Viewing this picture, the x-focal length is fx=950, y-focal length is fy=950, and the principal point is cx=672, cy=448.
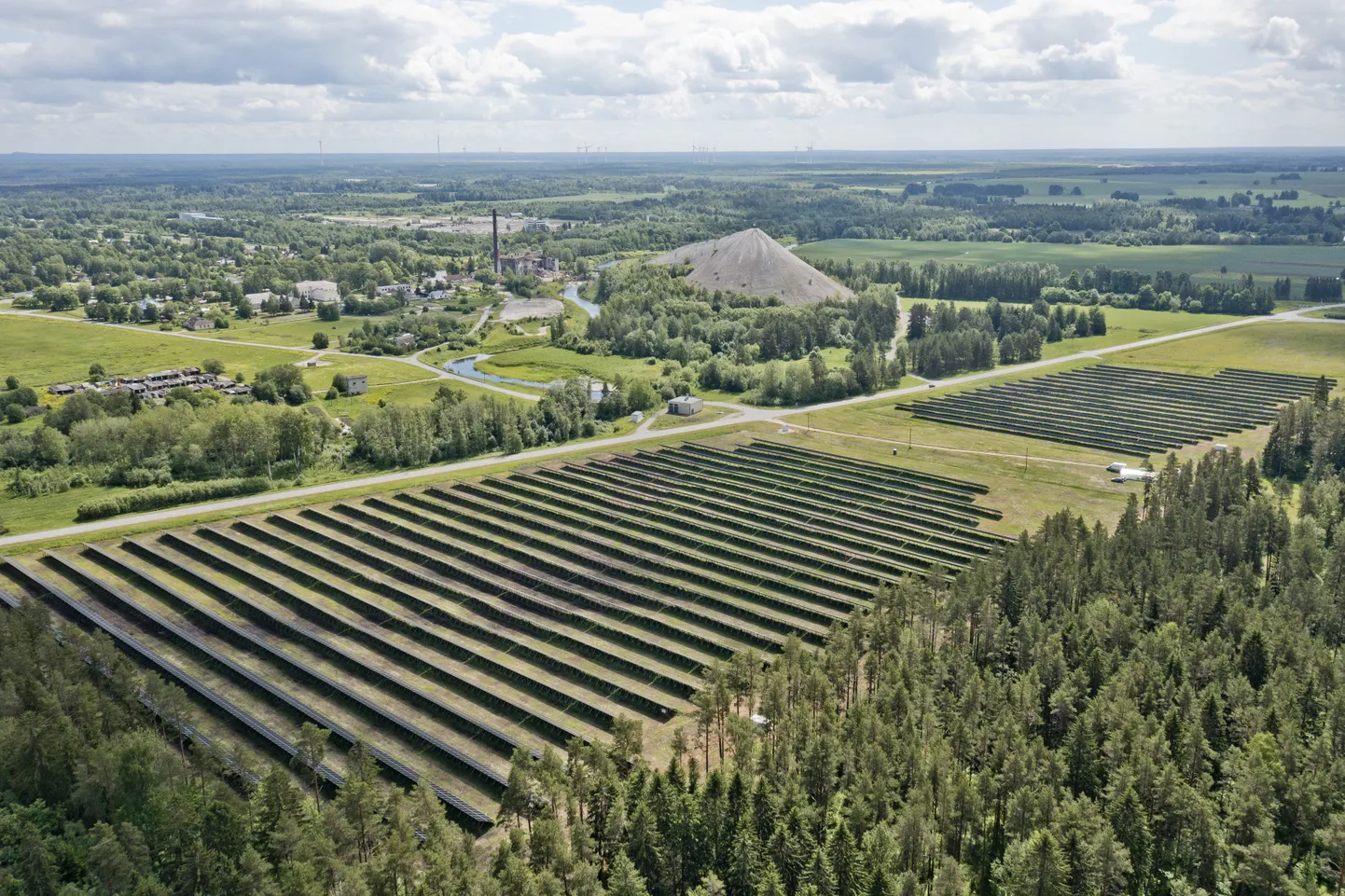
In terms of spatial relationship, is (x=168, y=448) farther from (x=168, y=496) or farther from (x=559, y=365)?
(x=559, y=365)

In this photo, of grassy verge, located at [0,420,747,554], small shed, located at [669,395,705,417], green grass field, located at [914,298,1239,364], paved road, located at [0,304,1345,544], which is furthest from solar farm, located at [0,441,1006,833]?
green grass field, located at [914,298,1239,364]

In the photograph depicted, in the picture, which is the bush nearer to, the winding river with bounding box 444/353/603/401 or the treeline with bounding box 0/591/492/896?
the treeline with bounding box 0/591/492/896

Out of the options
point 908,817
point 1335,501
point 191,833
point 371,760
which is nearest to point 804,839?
point 908,817

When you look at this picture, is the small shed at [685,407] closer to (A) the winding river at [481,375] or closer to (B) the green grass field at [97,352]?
(A) the winding river at [481,375]

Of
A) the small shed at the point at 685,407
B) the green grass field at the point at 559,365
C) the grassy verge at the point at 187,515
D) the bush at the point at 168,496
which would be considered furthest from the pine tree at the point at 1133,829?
the green grass field at the point at 559,365

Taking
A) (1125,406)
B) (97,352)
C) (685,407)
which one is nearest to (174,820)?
(685,407)

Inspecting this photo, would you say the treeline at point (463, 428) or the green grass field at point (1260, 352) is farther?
the green grass field at point (1260, 352)

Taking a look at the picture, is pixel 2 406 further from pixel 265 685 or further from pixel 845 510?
pixel 845 510
